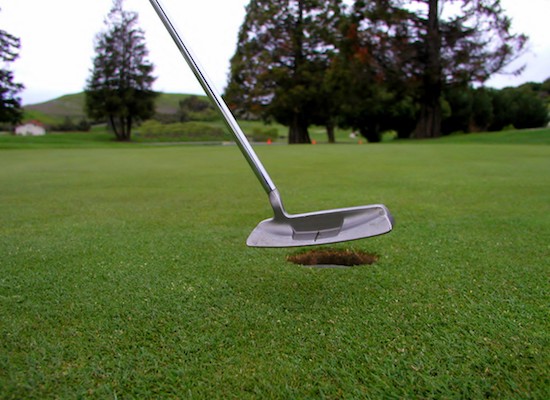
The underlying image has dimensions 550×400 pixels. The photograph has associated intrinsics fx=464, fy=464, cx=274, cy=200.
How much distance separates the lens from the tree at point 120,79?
37.5m

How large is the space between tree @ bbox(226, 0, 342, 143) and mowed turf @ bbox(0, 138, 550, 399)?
3186cm

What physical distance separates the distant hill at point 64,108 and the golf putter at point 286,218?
57.7 metres

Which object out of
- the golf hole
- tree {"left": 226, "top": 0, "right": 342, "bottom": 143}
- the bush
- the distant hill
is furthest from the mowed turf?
the distant hill

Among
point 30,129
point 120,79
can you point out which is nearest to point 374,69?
point 120,79

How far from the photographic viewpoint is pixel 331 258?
279 cm

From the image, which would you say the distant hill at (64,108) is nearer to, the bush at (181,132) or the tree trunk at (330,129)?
the bush at (181,132)

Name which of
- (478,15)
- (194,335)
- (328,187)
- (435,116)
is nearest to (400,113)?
(435,116)

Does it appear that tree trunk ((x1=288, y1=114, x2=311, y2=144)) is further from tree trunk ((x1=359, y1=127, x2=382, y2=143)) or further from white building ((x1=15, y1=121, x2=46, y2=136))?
white building ((x1=15, y1=121, x2=46, y2=136))

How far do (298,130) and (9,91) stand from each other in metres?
20.6

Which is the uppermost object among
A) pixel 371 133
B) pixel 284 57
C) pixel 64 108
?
pixel 284 57

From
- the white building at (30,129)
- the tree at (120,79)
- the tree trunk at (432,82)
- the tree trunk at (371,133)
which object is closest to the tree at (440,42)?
the tree trunk at (432,82)

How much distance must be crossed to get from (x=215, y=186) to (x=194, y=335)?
15.2ft

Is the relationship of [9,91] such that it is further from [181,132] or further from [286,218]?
[286,218]

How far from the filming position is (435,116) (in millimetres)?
27719
